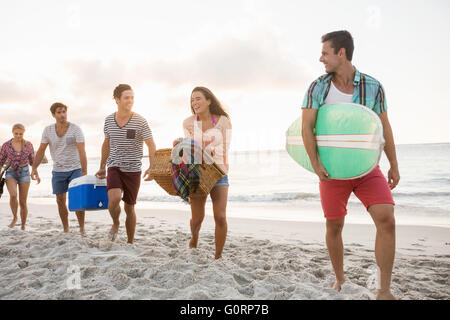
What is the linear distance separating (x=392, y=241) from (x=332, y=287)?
76 cm

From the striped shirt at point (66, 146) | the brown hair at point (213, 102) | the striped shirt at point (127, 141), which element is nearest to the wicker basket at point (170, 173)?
the brown hair at point (213, 102)

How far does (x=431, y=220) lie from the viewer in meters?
7.64

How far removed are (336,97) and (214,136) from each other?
1.32 meters

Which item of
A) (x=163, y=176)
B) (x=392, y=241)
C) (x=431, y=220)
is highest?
(x=163, y=176)

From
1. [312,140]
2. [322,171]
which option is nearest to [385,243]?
[322,171]

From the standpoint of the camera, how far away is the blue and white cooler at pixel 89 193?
4570 mm

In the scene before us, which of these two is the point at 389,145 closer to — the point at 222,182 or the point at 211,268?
the point at 222,182

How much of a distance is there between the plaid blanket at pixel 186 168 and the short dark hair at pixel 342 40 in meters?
1.40

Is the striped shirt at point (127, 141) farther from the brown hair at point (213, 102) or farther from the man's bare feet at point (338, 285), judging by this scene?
the man's bare feet at point (338, 285)

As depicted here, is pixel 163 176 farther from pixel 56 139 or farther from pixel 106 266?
pixel 56 139

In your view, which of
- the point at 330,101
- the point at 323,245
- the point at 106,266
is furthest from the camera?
the point at 323,245

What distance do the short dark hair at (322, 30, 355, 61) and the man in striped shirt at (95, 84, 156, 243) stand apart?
7.94 ft

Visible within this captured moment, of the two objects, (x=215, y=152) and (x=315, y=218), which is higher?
(x=215, y=152)
